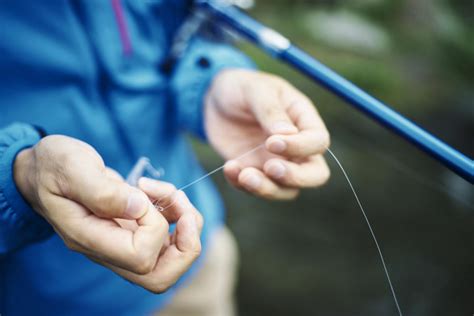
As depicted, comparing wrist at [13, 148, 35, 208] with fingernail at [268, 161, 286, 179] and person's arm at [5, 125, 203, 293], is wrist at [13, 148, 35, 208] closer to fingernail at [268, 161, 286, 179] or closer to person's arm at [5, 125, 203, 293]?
person's arm at [5, 125, 203, 293]

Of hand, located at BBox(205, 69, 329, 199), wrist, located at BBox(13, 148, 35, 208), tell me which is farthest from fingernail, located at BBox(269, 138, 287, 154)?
wrist, located at BBox(13, 148, 35, 208)

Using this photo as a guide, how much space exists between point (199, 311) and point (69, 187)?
26.5 inches

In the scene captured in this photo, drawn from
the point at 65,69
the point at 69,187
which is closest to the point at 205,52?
the point at 65,69

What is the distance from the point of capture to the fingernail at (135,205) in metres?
0.43

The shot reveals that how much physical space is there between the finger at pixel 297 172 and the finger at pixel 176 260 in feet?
0.51

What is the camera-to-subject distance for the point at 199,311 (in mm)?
995

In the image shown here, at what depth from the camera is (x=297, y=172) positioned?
23.1 inches

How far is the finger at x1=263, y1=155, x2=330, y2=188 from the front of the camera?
0.57 metres

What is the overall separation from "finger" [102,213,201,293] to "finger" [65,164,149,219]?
2.3 inches

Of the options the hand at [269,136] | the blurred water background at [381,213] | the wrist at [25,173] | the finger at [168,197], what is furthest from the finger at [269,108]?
the blurred water background at [381,213]

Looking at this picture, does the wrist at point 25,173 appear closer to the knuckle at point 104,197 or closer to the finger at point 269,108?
the knuckle at point 104,197

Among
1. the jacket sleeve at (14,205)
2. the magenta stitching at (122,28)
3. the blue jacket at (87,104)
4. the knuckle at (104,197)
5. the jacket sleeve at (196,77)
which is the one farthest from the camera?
the jacket sleeve at (196,77)

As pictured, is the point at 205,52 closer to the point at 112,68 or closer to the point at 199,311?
the point at 112,68

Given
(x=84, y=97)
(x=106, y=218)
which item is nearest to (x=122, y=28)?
(x=84, y=97)
